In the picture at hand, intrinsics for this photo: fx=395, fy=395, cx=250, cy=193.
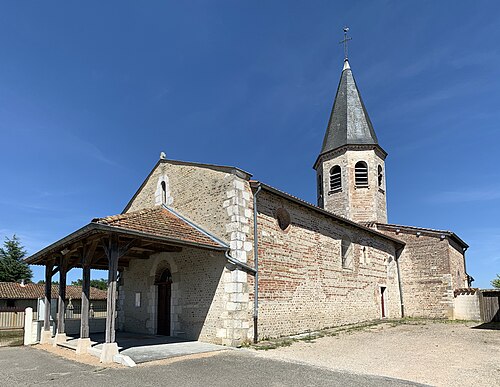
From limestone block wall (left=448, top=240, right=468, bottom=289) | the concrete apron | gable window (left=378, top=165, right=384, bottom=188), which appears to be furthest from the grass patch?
gable window (left=378, top=165, right=384, bottom=188)

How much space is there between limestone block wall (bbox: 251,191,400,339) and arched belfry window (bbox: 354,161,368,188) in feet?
15.0

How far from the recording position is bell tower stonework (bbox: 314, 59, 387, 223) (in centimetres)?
2142

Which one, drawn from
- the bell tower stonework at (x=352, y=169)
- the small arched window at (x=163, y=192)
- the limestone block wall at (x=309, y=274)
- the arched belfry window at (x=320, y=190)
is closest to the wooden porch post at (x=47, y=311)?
the small arched window at (x=163, y=192)

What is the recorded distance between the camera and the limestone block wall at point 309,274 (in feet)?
37.8

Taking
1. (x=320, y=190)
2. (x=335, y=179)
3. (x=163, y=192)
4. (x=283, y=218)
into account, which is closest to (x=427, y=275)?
(x=335, y=179)

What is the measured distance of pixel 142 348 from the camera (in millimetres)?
9609

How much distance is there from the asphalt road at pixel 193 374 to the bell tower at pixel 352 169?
14405 millimetres

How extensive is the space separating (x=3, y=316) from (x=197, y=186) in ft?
48.3

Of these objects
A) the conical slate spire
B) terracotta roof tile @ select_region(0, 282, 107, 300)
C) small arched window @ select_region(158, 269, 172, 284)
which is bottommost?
terracotta roof tile @ select_region(0, 282, 107, 300)

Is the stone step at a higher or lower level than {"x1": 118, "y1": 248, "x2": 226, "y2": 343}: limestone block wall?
lower

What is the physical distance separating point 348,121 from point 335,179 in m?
3.72

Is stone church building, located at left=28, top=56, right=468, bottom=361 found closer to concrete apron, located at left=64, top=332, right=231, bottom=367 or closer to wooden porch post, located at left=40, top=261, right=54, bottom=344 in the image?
wooden porch post, located at left=40, top=261, right=54, bottom=344

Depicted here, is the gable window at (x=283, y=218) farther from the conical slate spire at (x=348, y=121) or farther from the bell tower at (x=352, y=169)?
the conical slate spire at (x=348, y=121)

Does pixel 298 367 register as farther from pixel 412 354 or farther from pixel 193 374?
pixel 412 354
